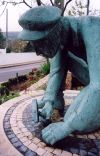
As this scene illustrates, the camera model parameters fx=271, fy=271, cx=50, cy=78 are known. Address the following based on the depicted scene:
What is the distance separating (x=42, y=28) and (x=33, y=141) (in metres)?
1.55

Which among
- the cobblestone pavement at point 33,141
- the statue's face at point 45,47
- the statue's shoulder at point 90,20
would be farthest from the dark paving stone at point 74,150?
the statue's shoulder at point 90,20

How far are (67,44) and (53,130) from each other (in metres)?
1.01

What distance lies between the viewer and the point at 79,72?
3.83 metres


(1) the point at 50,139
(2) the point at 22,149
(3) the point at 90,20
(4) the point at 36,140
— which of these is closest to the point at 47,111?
(4) the point at 36,140

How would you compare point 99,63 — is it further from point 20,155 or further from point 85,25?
point 20,155

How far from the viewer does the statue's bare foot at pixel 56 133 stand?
9.88 ft

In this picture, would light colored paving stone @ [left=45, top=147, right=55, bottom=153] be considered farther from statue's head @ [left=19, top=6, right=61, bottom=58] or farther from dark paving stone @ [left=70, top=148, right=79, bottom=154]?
statue's head @ [left=19, top=6, right=61, bottom=58]

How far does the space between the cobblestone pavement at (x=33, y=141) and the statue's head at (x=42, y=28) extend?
122cm

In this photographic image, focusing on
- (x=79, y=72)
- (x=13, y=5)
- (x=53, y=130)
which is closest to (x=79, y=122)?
(x=53, y=130)

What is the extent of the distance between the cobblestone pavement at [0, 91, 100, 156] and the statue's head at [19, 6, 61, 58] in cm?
122

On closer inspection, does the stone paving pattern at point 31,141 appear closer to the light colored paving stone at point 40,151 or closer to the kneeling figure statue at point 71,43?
the light colored paving stone at point 40,151

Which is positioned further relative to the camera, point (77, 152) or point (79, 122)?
point (77, 152)

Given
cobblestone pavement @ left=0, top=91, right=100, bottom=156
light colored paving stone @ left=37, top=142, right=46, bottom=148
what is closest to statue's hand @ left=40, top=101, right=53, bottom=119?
cobblestone pavement @ left=0, top=91, right=100, bottom=156

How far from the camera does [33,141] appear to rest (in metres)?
3.42
